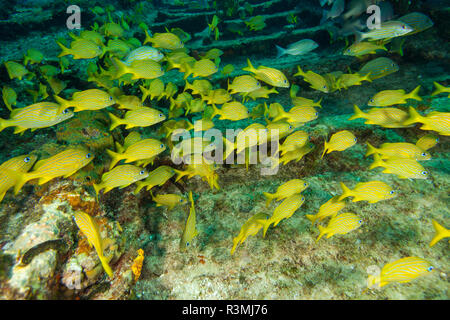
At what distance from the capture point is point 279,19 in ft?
42.8

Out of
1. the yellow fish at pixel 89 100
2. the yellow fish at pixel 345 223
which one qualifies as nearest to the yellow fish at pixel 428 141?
the yellow fish at pixel 345 223

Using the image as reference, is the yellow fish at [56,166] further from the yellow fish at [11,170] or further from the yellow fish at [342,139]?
the yellow fish at [342,139]

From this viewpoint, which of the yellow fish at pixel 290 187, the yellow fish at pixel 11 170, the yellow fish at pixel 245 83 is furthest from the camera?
the yellow fish at pixel 245 83

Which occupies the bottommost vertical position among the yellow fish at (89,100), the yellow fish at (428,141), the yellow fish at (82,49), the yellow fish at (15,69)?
the yellow fish at (428,141)

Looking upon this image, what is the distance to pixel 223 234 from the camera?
3.14 meters

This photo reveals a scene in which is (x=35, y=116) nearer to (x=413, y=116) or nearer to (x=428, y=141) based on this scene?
(x=413, y=116)

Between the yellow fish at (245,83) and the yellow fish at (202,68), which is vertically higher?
the yellow fish at (202,68)

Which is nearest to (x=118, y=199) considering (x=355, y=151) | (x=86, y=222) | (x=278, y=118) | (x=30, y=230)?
(x=30, y=230)

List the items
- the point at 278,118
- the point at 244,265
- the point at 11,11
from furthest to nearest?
the point at 11,11
the point at 278,118
the point at 244,265

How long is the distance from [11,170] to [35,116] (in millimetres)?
799

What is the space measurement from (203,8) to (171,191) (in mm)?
18191

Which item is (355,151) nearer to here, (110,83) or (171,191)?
(171,191)

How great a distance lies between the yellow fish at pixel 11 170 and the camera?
2186mm

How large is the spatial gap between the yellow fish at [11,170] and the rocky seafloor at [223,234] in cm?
46
